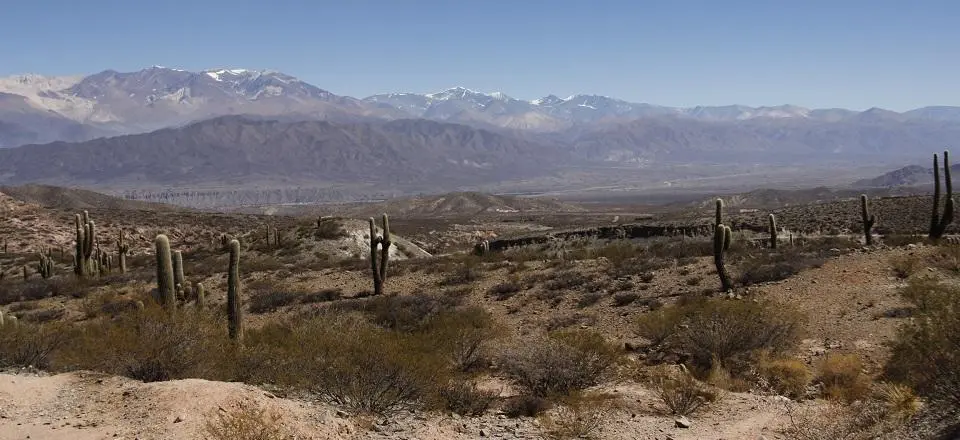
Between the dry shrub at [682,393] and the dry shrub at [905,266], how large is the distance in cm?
952

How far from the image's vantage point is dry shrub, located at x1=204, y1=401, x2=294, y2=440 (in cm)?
744

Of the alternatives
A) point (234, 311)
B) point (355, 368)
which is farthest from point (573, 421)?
point (234, 311)

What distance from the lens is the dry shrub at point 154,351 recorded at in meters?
10.2

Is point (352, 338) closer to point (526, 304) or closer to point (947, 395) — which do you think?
point (947, 395)

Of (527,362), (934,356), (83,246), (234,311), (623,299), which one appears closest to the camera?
(934,356)

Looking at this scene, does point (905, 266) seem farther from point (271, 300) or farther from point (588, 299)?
point (271, 300)

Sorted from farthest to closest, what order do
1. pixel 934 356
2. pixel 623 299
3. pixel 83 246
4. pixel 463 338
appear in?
pixel 83 246 < pixel 623 299 < pixel 463 338 < pixel 934 356

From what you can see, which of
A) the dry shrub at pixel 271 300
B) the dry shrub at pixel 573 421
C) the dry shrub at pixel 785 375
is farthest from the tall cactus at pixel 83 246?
the dry shrub at pixel 785 375

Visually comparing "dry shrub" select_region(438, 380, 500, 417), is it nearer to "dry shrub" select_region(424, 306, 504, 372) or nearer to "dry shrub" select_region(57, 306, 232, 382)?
"dry shrub" select_region(424, 306, 504, 372)

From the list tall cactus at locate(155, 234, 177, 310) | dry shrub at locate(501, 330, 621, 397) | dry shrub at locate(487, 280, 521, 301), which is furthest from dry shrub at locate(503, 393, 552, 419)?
dry shrub at locate(487, 280, 521, 301)

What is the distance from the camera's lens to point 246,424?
7.58 metres

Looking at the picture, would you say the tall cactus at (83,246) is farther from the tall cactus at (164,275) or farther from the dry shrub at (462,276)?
the tall cactus at (164,275)

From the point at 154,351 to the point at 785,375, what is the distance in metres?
9.40

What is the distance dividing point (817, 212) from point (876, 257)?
30909mm
